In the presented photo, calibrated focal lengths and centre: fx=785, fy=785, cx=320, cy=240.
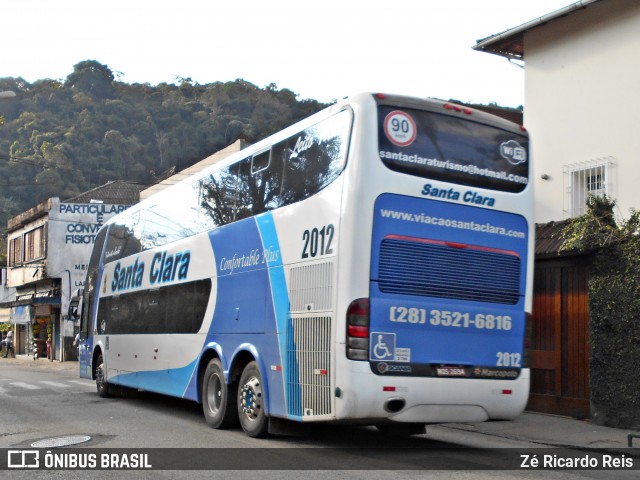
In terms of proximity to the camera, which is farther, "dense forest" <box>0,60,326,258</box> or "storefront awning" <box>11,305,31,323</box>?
"dense forest" <box>0,60,326,258</box>

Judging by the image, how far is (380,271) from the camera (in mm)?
8875

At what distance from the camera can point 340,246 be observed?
29.0 feet

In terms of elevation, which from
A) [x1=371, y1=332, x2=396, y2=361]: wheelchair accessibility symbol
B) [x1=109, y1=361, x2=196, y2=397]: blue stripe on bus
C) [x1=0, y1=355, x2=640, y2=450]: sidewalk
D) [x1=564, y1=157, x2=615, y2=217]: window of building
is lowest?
[x1=0, y1=355, x2=640, y2=450]: sidewalk

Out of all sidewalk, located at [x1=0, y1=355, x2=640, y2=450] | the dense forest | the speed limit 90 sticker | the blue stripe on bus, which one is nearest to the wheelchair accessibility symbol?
the speed limit 90 sticker

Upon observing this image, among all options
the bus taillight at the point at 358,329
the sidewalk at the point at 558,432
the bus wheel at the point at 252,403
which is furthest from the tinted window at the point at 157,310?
the sidewalk at the point at 558,432

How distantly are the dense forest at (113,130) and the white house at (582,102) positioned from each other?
163ft

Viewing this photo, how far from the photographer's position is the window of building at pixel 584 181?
15.3 metres

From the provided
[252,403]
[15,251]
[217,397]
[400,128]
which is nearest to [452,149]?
[400,128]

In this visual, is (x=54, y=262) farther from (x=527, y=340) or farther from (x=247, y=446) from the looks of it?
(x=527, y=340)

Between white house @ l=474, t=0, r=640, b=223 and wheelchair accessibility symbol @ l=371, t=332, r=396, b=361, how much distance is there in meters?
7.07

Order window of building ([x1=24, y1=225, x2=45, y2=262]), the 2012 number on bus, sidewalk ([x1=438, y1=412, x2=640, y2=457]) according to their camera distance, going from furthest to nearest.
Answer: window of building ([x1=24, y1=225, x2=45, y2=262]), sidewalk ([x1=438, y1=412, x2=640, y2=457]), the 2012 number on bus

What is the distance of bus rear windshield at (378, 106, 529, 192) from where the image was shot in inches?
361

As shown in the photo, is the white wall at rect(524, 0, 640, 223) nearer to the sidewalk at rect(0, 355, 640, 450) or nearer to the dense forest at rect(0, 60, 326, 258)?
the sidewalk at rect(0, 355, 640, 450)

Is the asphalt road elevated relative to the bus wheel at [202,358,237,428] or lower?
lower
